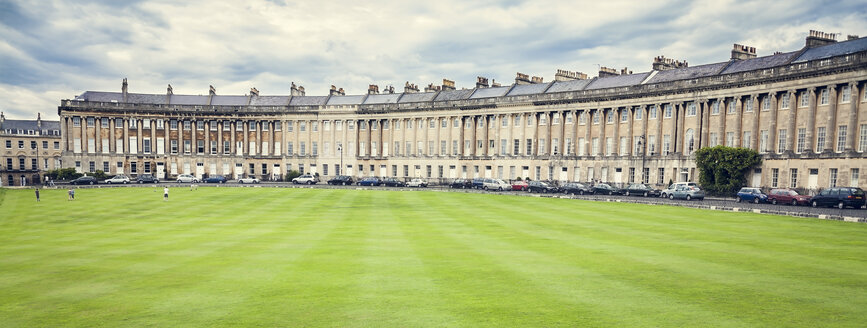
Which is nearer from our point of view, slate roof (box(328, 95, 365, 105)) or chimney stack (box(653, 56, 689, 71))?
chimney stack (box(653, 56, 689, 71))

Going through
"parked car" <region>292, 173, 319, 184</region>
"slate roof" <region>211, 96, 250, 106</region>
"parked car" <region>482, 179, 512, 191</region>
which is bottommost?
"parked car" <region>292, 173, 319, 184</region>

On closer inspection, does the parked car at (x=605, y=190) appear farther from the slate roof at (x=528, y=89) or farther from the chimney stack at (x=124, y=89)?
the chimney stack at (x=124, y=89)

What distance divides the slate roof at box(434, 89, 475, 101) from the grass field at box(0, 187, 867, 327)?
193 feet

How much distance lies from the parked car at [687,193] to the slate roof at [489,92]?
119ft

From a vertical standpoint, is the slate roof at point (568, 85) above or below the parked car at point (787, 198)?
above

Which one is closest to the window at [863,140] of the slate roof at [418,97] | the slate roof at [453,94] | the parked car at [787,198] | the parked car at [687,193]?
the parked car at [787,198]

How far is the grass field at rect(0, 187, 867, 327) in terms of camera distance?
8969mm

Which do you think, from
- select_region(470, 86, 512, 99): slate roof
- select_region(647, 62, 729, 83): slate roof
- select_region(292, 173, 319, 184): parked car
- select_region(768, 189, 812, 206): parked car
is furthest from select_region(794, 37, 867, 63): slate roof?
select_region(292, 173, 319, 184): parked car

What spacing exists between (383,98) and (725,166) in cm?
5505

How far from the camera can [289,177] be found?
3118 inches

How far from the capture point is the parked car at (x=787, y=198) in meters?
36.2

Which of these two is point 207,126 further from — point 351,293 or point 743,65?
point 351,293

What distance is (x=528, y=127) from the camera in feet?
235

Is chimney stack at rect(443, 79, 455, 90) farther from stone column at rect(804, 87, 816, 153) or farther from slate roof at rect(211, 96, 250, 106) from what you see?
stone column at rect(804, 87, 816, 153)
